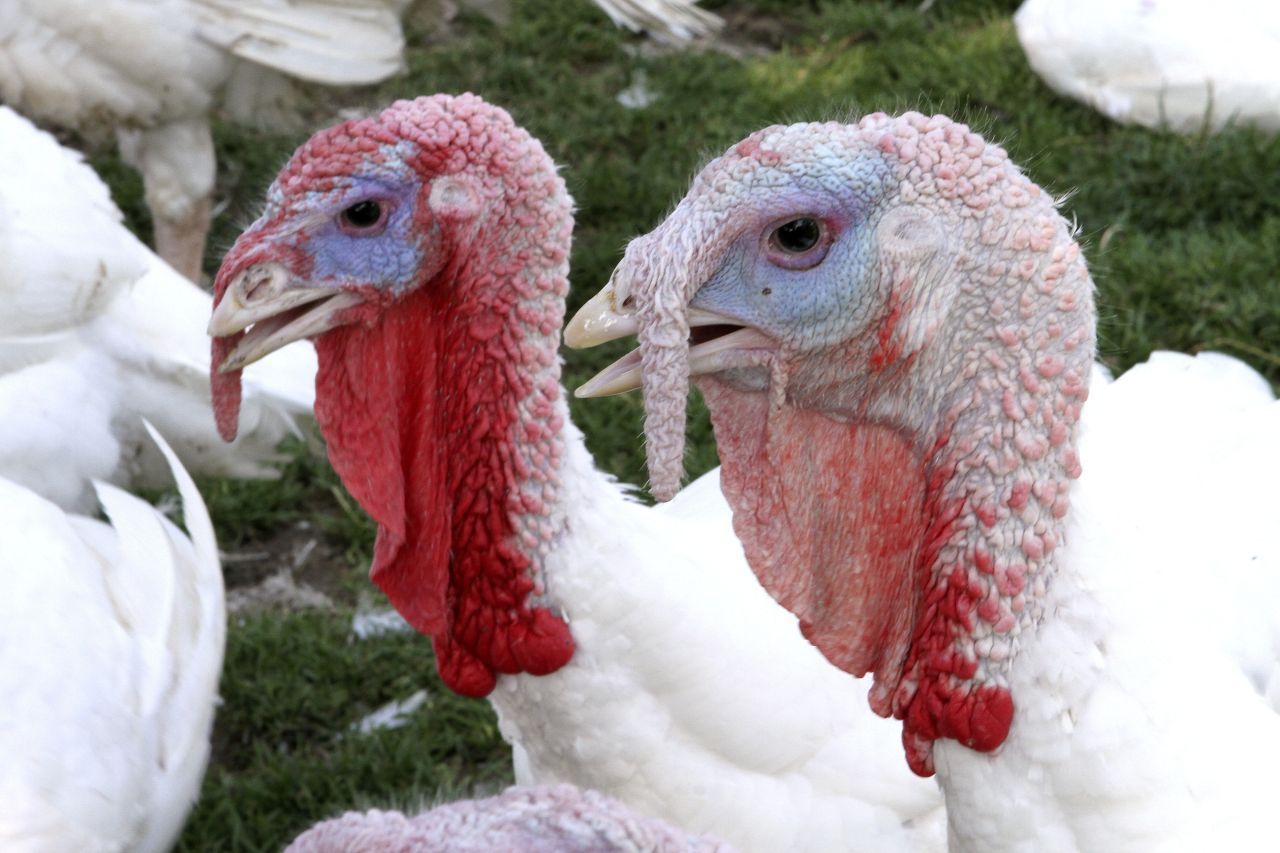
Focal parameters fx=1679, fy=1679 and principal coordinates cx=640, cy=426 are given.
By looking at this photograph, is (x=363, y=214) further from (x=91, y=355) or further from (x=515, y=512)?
(x=91, y=355)

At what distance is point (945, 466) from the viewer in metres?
1.87

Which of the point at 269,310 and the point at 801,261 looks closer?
the point at 801,261

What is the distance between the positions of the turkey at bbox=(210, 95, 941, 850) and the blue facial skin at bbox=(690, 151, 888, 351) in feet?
1.52

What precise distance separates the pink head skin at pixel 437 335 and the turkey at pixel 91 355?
1.17m

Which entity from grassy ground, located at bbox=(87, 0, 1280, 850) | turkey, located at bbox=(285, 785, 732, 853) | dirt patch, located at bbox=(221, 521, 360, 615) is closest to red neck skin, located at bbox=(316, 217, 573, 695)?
grassy ground, located at bbox=(87, 0, 1280, 850)

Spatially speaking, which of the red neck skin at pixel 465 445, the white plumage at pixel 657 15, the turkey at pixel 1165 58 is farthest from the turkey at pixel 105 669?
the turkey at pixel 1165 58

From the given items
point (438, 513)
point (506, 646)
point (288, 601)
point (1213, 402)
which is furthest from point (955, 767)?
point (288, 601)

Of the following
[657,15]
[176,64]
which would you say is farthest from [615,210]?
[176,64]

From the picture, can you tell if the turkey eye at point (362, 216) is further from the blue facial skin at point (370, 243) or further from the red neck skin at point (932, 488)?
the red neck skin at point (932, 488)

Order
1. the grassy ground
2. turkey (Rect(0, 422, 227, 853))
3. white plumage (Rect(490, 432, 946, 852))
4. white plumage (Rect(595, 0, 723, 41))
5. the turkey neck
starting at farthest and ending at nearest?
white plumage (Rect(595, 0, 723, 41)) < the grassy ground < turkey (Rect(0, 422, 227, 853)) < white plumage (Rect(490, 432, 946, 852)) < the turkey neck

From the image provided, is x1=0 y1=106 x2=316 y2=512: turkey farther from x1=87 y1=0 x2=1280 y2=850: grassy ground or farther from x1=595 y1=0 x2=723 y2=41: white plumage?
x1=595 y1=0 x2=723 y2=41: white plumage

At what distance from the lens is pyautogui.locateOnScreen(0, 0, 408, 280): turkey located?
4.31 meters

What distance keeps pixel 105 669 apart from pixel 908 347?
1.63 metres

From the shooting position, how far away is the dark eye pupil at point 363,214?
7.23 feet
